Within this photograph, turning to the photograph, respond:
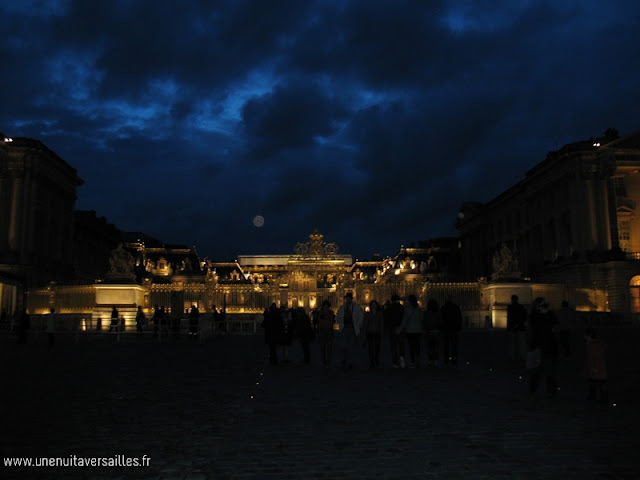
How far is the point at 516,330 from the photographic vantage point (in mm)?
14164

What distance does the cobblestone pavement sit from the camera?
17.1 ft

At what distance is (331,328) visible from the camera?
1450 centimetres

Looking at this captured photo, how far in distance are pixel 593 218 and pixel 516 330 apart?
113 ft

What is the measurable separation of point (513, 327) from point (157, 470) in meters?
10.9

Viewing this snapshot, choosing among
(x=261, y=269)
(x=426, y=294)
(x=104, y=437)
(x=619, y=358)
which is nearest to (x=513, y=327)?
(x=619, y=358)

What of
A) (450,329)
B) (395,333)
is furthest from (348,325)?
(450,329)

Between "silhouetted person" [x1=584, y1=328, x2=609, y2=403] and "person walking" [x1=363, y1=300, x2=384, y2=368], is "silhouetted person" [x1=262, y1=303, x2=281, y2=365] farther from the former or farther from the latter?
"silhouetted person" [x1=584, y1=328, x2=609, y2=403]

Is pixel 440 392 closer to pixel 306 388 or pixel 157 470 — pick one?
pixel 306 388

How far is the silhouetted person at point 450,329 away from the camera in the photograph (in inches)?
539

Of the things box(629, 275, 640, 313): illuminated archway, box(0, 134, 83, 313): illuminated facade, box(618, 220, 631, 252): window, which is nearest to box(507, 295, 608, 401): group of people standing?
box(629, 275, 640, 313): illuminated archway

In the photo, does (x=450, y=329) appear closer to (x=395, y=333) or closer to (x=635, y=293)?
(x=395, y=333)

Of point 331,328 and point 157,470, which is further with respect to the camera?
Result: point 331,328

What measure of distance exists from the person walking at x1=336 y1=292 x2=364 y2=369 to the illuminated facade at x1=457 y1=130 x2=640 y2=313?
97.4 feet

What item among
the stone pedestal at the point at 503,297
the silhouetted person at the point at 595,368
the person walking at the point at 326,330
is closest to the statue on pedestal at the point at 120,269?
the person walking at the point at 326,330
